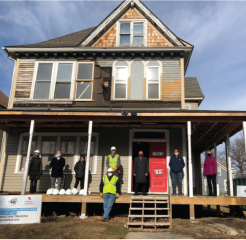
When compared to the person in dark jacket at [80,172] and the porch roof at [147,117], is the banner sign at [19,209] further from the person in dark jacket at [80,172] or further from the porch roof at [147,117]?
the porch roof at [147,117]

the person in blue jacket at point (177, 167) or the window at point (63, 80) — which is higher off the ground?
the window at point (63, 80)

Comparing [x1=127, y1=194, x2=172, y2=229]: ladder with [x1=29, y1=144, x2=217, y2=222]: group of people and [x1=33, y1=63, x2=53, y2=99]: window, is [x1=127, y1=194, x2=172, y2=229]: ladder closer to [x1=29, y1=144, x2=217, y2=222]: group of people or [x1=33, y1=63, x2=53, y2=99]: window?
[x1=29, y1=144, x2=217, y2=222]: group of people

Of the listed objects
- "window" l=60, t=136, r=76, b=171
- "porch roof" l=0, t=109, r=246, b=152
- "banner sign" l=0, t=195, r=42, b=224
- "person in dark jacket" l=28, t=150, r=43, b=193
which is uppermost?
"porch roof" l=0, t=109, r=246, b=152

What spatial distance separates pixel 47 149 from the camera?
11.4 meters

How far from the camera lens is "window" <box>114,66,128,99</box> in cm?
1164

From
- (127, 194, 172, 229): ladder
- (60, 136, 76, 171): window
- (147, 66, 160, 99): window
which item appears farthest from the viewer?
(147, 66, 160, 99): window

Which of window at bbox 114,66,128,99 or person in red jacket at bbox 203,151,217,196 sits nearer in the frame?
person in red jacket at bbox 203,151,217,196

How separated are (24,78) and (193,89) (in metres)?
14.2

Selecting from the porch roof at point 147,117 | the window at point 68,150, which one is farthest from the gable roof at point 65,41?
the window at point 68,150

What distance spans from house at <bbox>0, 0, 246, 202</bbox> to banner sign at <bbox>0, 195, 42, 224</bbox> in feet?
10.0

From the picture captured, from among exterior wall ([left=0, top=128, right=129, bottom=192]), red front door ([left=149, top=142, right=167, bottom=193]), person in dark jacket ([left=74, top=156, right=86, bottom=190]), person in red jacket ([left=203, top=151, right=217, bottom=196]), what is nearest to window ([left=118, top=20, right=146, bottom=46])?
exterior wall ([left=0, top=128, right=129, bottom=192])

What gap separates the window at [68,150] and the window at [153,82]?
3.99 meters

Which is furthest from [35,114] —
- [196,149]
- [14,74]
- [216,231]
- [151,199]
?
[196,149]

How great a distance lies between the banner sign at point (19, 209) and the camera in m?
7.52
